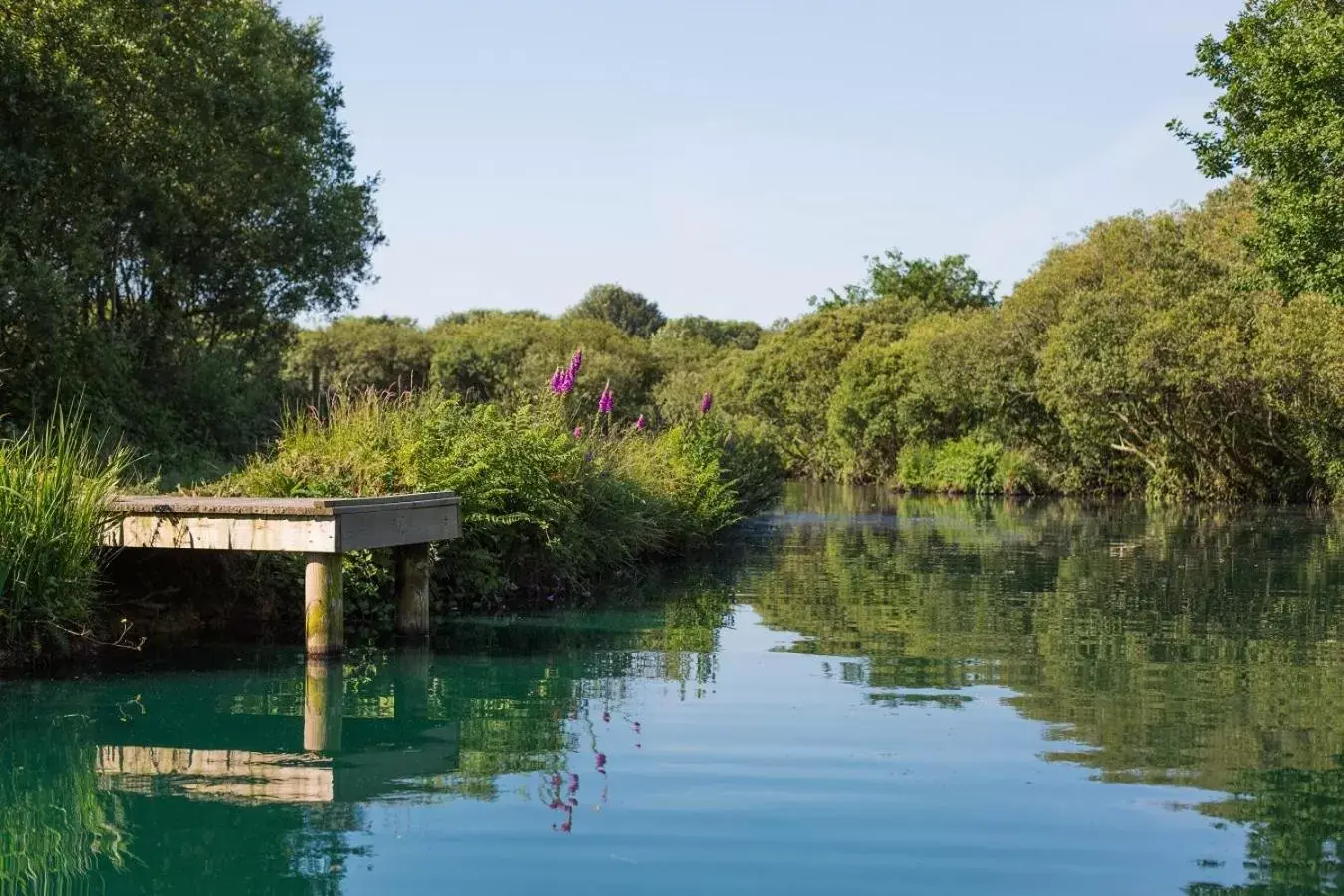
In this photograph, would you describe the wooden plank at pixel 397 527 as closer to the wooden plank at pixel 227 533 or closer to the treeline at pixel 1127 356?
the wooden plank at pixel 227 533

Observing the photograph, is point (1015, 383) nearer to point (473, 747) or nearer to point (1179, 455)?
point (1179, 455)

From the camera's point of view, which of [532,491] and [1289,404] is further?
[1289,404]

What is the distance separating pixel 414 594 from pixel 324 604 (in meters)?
1.49

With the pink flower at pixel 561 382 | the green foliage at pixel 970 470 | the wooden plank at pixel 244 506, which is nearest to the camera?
the wooden plank at pixel 244 506

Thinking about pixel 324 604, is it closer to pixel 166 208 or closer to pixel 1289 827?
pixel 1289 827

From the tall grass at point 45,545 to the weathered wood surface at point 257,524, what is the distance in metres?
0.31

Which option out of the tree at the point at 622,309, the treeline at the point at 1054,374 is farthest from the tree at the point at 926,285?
the tree at the point at 622,309

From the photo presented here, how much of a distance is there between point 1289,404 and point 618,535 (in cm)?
Answer: 2547

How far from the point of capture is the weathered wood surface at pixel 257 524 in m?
10.4

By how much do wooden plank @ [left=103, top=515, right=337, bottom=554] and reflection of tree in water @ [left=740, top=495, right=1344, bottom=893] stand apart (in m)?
3.78

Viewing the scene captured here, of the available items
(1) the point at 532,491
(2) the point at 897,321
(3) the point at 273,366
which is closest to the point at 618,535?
(1) the point at 532,491

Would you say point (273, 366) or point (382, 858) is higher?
point (273, 366)

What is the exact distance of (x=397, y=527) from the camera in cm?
1119

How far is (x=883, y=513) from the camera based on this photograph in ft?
115
